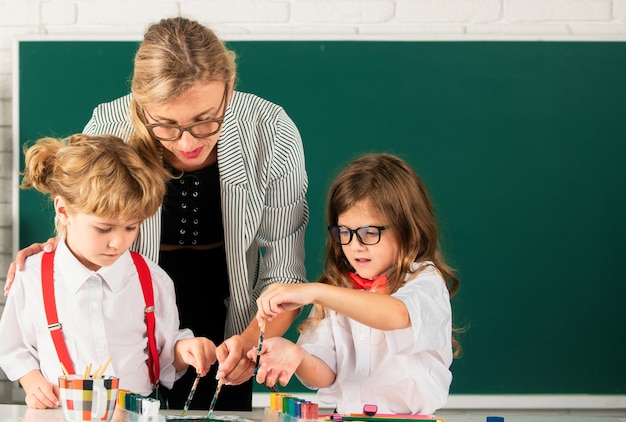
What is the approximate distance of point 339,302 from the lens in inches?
61.7

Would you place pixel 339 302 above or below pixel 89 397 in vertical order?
above

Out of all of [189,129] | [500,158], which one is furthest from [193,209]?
[500,158]

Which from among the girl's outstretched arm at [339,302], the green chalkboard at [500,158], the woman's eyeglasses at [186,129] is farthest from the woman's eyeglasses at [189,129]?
the green chalkboard at [500,158]

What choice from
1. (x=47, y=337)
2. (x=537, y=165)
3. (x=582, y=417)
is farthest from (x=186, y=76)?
(x=582, y=417)

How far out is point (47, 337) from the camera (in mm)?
1728

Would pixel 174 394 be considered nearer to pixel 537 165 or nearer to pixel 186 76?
pixel 186 76

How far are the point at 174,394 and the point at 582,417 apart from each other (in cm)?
190

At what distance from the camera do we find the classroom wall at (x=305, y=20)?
131 inches

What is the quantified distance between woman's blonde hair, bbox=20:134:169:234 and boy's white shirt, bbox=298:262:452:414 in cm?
43

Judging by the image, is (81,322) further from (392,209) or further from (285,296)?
(392,209)

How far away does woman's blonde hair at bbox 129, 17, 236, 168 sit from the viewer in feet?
5.66

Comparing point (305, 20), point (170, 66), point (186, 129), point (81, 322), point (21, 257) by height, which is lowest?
point (81, 322)

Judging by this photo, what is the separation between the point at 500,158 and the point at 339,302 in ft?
6.46

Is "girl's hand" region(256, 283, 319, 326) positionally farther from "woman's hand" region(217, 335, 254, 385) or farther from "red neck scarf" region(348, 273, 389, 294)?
"red neck scarf" region(348, 273, 389, 294)
